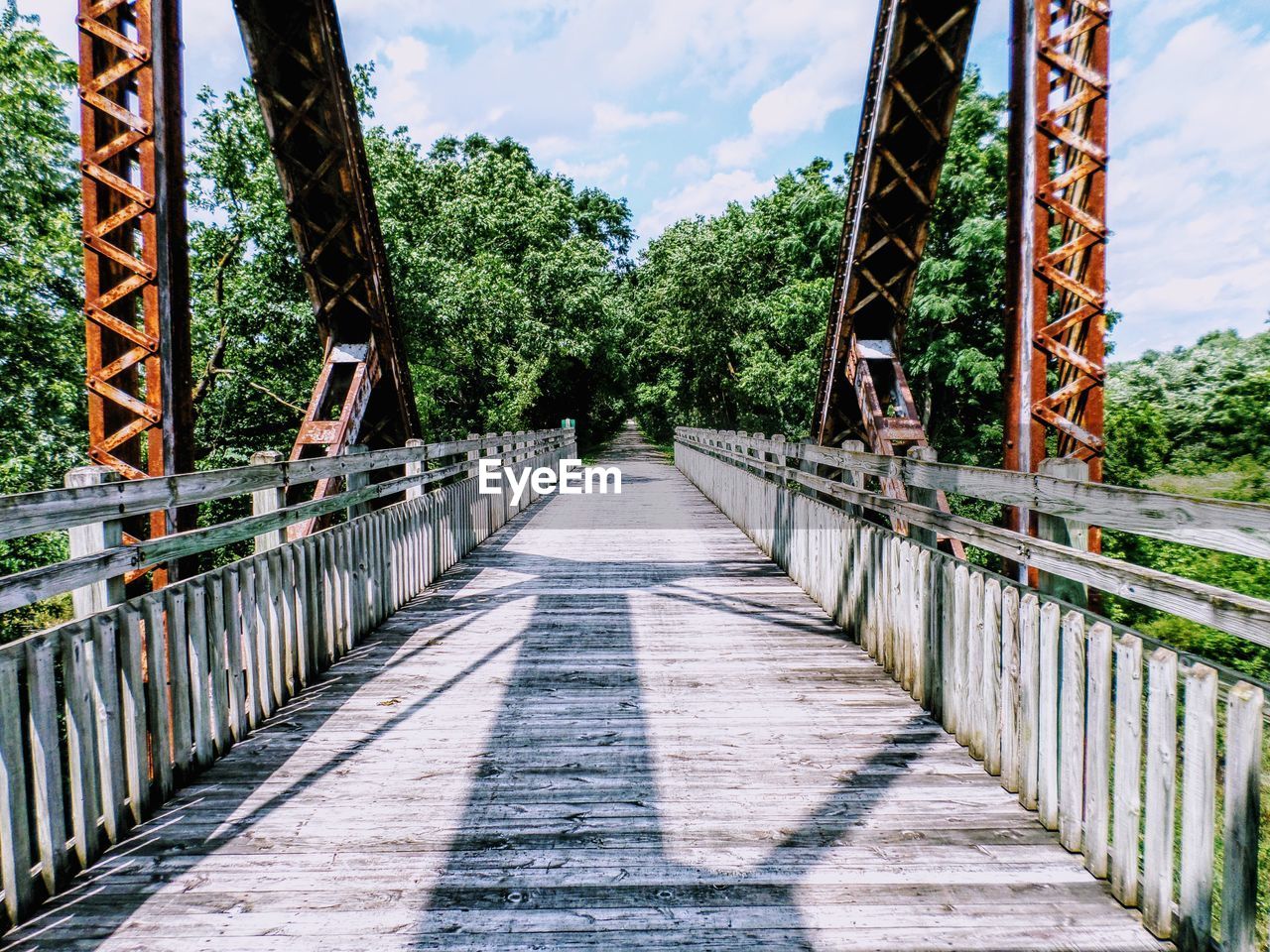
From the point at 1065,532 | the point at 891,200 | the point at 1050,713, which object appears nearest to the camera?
the point at 1050,713

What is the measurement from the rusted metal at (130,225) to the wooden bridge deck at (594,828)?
185 centimetres

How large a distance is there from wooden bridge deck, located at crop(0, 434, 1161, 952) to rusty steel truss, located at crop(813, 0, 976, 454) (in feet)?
10.8

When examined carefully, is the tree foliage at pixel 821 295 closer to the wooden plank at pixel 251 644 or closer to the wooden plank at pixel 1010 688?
the wooden plank at pixel 1010 688

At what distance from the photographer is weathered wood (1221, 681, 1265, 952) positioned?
211 centimetres

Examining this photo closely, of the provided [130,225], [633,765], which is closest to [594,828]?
[633,765]

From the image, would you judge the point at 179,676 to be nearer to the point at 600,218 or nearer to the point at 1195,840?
the point at 1195,840

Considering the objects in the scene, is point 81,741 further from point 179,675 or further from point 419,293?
point 419,293

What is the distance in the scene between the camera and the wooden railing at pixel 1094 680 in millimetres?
A: 2184

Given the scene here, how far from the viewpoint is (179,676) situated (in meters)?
3.49

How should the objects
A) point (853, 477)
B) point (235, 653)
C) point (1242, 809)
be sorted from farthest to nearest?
point (853, 477) < point (235, 653) < point (1242, 809)

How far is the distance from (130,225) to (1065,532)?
17.1ft

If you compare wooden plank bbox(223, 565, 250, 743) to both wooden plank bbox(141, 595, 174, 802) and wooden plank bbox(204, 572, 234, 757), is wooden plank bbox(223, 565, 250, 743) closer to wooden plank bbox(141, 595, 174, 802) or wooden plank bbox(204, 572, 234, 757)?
wooden plank bbox(204, 572, 234, 757)

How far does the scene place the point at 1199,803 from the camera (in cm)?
223

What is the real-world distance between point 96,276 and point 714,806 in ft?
14.4
